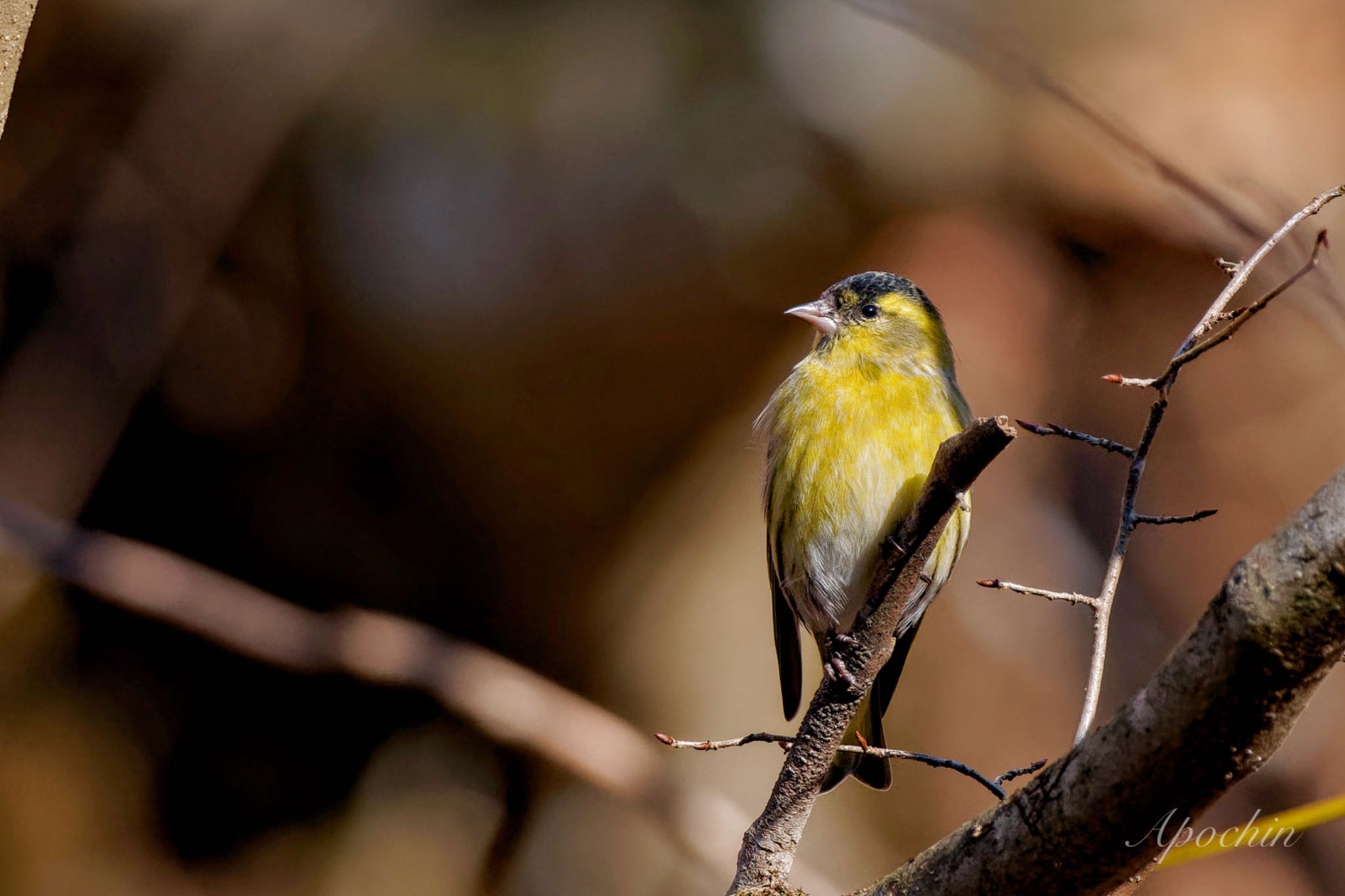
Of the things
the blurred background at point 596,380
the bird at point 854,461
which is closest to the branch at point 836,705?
the bird at point 854,461

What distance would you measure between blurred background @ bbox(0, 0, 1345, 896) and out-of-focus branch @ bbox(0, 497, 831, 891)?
27cm

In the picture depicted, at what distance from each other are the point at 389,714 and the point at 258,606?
0.69 metres

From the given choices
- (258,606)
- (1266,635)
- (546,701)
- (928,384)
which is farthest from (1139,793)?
(258,606)

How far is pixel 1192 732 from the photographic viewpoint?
110 cm

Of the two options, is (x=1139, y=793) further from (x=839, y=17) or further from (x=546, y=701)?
(x=839, y=17)

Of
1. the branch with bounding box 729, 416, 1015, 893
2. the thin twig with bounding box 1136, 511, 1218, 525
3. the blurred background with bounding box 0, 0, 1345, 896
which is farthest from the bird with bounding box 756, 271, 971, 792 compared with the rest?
the blurred background with bounding box 0, 0, 1345, 896

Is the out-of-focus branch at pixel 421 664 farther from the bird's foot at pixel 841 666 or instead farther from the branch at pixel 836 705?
the bird's foot at pixel 841 666

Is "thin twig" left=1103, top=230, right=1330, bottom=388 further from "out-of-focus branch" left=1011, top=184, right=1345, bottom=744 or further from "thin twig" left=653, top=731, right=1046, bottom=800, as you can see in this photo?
"thin twig" left=653, top=731, right=1046, bottom=800

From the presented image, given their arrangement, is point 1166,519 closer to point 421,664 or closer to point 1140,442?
point 1140,442

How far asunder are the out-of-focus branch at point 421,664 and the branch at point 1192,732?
261cm

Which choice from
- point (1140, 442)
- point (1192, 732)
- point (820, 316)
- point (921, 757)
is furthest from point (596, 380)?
point (1192, 732)

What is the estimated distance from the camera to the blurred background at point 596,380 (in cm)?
409

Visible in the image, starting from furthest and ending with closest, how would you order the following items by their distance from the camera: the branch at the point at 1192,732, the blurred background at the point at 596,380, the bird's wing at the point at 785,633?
the blurred background at the point at 596,380
the bird's wing at the point at 785,633
the branch at the point at 1192,732

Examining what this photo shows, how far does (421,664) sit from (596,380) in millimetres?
1193
